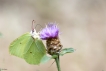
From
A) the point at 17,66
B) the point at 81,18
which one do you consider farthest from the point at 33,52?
the point at 81,18

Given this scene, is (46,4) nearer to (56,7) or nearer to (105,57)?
(56,7)

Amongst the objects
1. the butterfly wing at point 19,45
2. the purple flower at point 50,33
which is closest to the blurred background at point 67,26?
the butterfly wing at point 19,45

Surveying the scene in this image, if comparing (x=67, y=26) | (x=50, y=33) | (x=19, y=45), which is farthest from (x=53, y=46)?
(x=67, y=26)

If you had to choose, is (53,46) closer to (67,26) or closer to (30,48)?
(30,48)

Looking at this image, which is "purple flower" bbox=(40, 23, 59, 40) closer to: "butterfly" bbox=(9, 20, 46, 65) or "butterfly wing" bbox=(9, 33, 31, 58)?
"butterfly" bbox=(9, 20, 46, 65)

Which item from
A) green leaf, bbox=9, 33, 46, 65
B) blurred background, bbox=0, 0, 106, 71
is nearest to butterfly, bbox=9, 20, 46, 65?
green leaf, bbox=9, 33, 46, 65

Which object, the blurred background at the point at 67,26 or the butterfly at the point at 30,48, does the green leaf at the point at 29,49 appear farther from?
the blurred background at the point at 67,26

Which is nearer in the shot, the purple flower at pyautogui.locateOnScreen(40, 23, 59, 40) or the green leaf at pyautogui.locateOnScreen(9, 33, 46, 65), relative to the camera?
the purple flower at pyautogui.locateOnScreen(40, 23, 59, 40)
